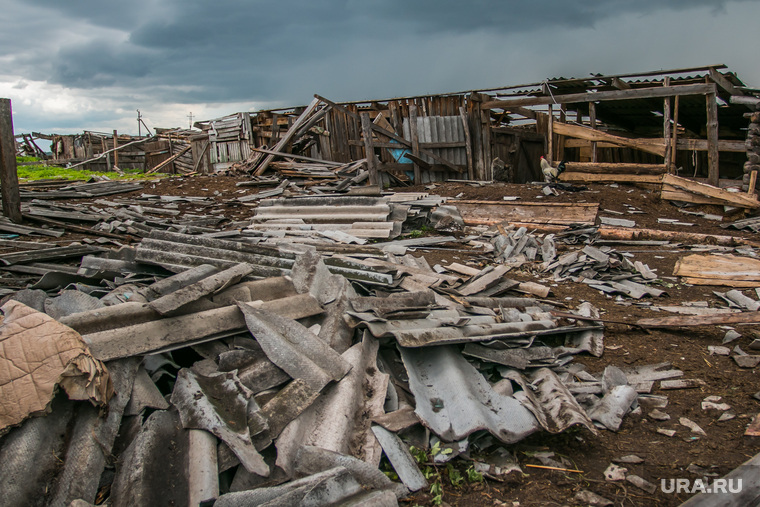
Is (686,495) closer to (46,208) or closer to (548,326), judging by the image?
(548,326)

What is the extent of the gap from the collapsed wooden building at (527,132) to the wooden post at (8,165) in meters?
7.10

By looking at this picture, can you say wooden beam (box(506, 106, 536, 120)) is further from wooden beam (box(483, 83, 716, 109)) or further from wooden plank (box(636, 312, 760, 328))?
wooden plank (box(636, 312, 760, 328))

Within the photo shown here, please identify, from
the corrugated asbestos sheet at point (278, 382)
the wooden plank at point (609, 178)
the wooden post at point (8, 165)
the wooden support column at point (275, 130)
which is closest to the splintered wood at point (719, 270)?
the corrugated asbestos sheet at point (278, 382)

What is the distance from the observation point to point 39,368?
2.55 m

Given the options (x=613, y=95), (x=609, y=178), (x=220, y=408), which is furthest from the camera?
(x=613, y=95)

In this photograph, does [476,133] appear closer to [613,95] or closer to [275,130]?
[613,95]

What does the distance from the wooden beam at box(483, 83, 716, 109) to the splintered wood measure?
6.53 m

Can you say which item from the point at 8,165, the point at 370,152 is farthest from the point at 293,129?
the point at 8,165

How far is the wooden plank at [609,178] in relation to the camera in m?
12.1

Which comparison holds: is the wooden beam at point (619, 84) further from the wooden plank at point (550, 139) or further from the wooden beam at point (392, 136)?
the wooden beam at point (392, 136)

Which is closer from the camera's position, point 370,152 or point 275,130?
point 370,152

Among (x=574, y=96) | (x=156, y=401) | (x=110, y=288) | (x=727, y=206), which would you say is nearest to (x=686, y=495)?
(x=156, y=401)

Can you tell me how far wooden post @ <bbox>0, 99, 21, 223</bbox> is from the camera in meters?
8.57

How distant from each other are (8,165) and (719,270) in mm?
11881
